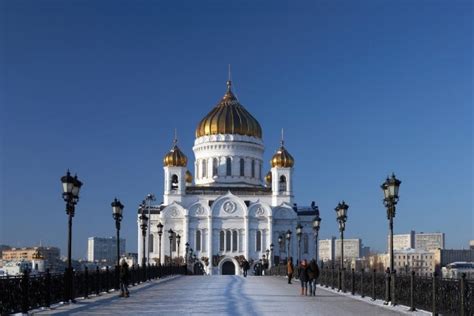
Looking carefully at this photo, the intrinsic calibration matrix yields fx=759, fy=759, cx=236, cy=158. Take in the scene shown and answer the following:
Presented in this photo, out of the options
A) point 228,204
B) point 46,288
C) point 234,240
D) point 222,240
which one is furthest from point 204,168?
point 46,288

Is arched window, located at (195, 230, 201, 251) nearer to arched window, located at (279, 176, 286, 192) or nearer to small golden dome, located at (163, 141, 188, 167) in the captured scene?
small golden dome, located at (163, 141, 188, 167)

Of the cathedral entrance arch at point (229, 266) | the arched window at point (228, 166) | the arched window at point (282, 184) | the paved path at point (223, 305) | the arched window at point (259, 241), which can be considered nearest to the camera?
the paved path at point (223, 305)

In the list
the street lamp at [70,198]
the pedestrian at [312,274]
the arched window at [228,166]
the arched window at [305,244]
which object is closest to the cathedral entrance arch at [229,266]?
the arched window at [305,244]

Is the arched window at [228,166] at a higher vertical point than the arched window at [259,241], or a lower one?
higher

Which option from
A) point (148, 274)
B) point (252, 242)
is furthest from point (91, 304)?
point (252, 242)

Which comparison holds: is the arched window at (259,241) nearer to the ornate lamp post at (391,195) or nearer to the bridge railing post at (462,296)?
the ornate lamp post at (391,195)

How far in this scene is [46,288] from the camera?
18.4 meters

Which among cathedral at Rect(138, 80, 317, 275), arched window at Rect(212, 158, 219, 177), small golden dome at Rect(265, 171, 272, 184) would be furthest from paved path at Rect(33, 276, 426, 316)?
small golden dome at Rect(265, 171, 272, 184)

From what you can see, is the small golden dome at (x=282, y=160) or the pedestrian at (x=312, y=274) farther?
the small golden dome at (x=282, y=160)

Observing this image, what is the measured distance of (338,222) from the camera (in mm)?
31078

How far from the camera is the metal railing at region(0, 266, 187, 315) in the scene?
16.1m

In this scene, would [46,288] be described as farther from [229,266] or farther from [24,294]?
[229,266]

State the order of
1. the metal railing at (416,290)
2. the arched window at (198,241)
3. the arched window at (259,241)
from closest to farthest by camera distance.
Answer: the metal railing at (416,290) < the arched window at (259,241) < the arched window at (198,241)

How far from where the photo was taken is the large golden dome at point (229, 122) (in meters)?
80.5
